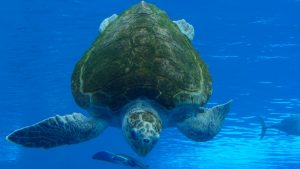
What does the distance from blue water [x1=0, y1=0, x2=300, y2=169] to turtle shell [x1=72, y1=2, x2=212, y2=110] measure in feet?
26.0

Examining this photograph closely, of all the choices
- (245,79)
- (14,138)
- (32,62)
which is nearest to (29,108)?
(32,62)

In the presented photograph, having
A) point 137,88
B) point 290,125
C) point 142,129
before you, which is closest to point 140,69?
point 137,88

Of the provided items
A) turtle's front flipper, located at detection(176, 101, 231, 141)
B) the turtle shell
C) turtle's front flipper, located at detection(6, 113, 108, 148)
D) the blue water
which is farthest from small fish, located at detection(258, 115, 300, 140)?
turtle's front flipper, located at detection(6, 113, 108, 148)

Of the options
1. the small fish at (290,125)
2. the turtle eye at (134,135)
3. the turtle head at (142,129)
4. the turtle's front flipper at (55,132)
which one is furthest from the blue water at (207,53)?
the turtle eye at (134,135)

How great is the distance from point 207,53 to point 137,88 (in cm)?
1205

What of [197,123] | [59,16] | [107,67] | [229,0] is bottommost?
[197,123]

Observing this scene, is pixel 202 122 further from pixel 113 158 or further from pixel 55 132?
pixel 113 158

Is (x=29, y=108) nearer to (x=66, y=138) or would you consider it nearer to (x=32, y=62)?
(x=32, y=62)

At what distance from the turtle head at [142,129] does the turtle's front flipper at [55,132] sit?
2.59 feet

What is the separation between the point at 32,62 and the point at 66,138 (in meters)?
14.6

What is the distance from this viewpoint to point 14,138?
216 inches

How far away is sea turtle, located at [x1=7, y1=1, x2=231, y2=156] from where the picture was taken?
546 centimetres

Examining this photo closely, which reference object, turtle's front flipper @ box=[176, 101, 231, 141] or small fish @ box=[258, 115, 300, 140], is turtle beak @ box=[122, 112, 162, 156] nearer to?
turtle's front flipper @ box=[176, 101, 231, 141]

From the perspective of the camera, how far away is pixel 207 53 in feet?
56.2
